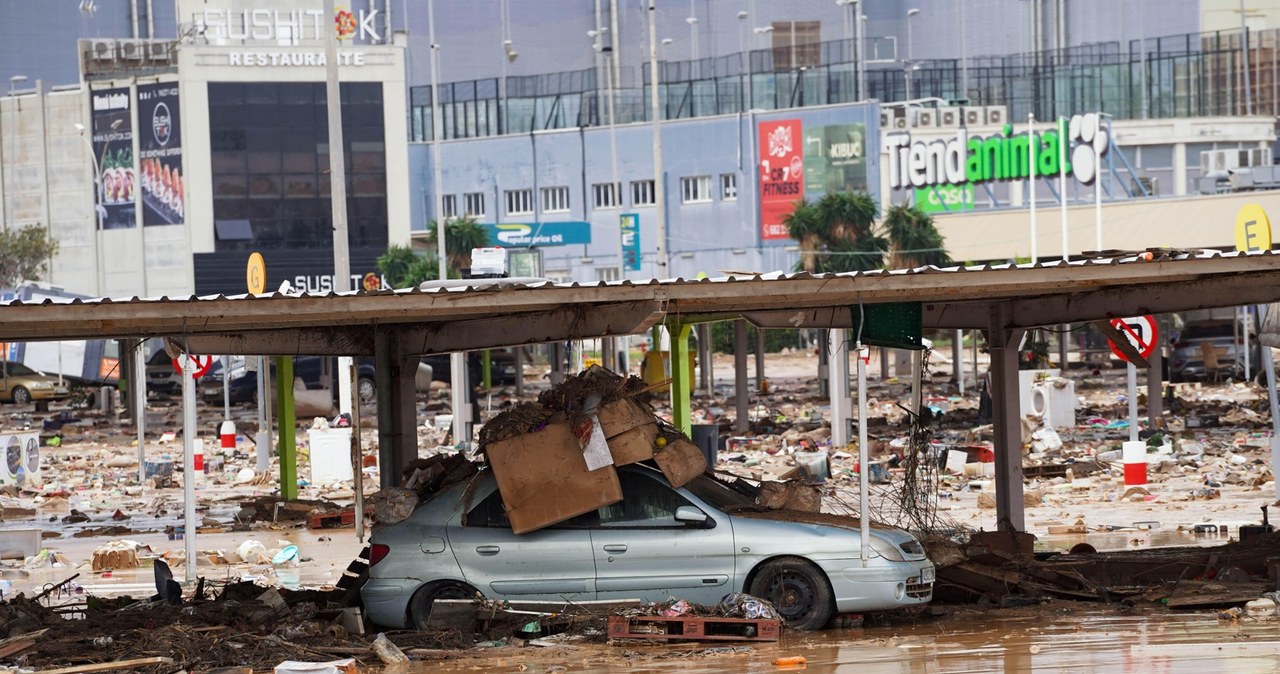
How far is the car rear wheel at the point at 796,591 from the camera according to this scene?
12336 millimetres

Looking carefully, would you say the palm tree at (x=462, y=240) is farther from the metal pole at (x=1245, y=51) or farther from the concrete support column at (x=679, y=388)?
the concrete support column at (x=679, y=388)

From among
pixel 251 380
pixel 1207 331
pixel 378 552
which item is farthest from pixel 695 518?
pixel 251 380

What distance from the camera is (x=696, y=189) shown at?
75.5 m

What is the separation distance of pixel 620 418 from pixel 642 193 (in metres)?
64.0

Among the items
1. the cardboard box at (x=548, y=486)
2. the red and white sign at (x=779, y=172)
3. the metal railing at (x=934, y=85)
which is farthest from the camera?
the metal railing at (x=934, y=85)

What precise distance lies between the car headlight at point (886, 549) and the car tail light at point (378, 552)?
353 cm

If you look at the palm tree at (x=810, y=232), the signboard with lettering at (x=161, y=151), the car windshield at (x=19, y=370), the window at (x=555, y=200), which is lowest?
the car windshield at (x=19, y=370)

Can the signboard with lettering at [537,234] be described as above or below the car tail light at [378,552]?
above

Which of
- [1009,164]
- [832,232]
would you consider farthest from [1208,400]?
[1009,164]

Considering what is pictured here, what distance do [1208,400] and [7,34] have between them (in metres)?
68.0

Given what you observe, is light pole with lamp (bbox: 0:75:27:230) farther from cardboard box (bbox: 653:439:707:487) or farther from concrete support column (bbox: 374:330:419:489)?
cardboard box (bbox: 653:439:707:487)

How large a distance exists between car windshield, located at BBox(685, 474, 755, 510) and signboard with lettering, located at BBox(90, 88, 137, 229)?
69.6 m

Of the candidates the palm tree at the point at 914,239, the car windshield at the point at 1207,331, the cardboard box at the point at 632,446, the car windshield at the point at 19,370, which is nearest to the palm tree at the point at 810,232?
the palm tree at the point at 914,239

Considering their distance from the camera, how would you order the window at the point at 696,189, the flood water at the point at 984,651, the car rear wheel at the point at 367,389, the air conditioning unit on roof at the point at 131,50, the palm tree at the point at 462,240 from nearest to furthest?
the flood water at the point at 984,651, the car rear wheel at the point at 367,389, the palm tree at the point at 462,240, the window at the point at 696,189, the air conditioning unit on roof at the point at 131,50
